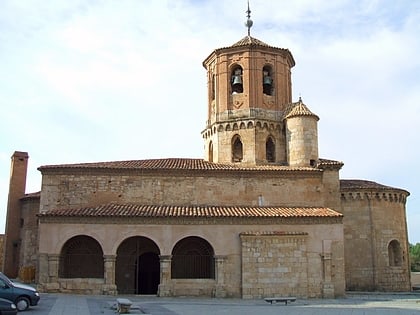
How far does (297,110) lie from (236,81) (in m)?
3.61

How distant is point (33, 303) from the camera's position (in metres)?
17.1

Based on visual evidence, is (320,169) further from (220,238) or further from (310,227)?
(220,238)

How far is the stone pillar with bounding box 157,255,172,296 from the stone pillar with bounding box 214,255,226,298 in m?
2.03

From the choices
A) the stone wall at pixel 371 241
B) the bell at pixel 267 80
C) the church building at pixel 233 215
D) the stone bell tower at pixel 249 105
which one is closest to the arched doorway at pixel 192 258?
the church building at pixel 233 215

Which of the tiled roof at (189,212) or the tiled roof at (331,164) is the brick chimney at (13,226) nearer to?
the tiled roof at (189,212)

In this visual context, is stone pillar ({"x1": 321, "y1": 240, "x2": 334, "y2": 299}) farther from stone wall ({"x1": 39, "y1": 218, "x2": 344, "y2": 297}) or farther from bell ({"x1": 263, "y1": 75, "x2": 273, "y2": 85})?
bell ({"x1": 263, "y1": 75, "x2": 273, "y2": 85})

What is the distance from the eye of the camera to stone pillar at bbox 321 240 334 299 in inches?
898

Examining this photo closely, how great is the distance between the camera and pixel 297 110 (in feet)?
88.7

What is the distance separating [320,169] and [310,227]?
3.51 metres

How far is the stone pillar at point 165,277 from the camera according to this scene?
2241 centimetres

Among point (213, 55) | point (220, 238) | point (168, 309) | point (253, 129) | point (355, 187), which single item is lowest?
point (168, 309)

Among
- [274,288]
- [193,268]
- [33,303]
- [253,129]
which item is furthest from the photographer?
[253,129]

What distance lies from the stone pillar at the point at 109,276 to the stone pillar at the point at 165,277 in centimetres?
201

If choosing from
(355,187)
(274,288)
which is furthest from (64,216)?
(355,187)
